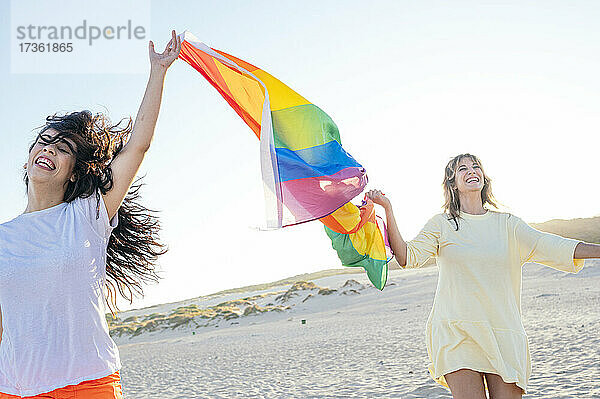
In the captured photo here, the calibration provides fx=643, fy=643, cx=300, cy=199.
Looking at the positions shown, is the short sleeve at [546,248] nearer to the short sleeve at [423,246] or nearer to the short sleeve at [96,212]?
the short sleeve at [423,246]

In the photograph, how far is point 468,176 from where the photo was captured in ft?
14.4

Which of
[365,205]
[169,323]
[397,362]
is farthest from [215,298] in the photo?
[365,205]

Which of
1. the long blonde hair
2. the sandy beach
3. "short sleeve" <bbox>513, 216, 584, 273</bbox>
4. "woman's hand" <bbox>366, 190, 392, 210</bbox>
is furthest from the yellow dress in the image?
the sandy beach

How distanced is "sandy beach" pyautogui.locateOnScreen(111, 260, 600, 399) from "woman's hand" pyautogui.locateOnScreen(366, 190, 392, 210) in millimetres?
4736

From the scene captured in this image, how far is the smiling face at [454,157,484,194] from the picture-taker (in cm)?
438

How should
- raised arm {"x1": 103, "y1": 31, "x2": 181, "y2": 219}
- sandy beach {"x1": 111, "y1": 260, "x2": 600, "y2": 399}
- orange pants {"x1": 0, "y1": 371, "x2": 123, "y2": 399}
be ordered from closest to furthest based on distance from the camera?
orange pants {"x1": 0, "y1": 371, "x2": 123, "y2": 399} < raised arm {"x1": 103, "y1": 31, "x2": 181, "y2": 219} < sandy beach {"x1": 111, "y1": 260, "x2": 600, "y2": 399}

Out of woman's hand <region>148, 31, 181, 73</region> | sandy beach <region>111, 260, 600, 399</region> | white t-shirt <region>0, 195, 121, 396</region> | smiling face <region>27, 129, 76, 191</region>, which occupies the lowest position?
sandy beach <region>111, 260, 600, 399</region>

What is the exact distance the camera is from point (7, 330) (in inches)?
103

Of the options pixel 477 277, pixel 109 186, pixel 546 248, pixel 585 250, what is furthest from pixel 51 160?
pixel 585 250

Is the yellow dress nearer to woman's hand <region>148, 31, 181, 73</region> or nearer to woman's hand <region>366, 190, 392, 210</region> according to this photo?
woman's hand <region>366, 190, 392, 210</region>

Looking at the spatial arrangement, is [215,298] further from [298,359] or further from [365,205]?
[365,205]

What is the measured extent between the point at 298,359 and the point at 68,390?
12.0 m

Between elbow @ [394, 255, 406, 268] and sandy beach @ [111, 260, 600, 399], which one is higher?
elbow @ [394, 255, 406, 268]

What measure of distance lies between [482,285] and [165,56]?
241 centimetres
